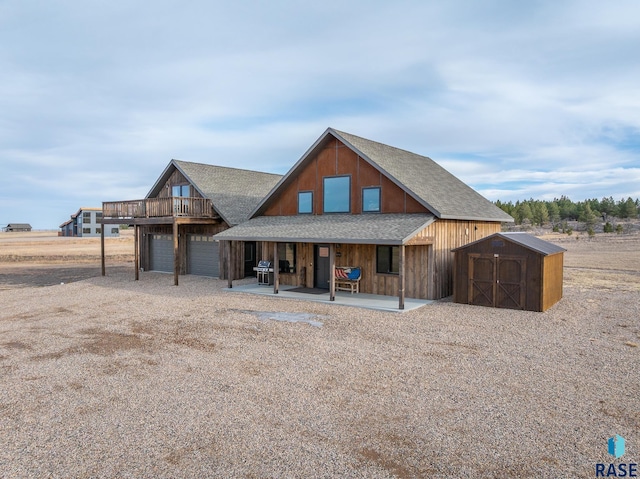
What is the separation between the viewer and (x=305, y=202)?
64.4ft

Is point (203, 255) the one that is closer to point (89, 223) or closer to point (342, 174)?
point (342, 174)

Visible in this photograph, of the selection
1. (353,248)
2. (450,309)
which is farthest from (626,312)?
(353,248)

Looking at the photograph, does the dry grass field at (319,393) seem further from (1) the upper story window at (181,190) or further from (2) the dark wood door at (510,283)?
(1) the upper story window at (181,190)

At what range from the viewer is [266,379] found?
7.98 meters

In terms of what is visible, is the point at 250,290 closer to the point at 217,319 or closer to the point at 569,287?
the point at 217,319

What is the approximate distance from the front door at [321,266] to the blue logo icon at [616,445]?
13.5 m

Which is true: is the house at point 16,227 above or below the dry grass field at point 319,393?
above

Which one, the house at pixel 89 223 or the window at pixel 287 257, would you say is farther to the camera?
the house at pixel 89 223

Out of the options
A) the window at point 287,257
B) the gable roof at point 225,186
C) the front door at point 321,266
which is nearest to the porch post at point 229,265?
the gable roof at point 225,186

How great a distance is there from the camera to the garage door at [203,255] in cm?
2364

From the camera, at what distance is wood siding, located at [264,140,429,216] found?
17016 millimetres

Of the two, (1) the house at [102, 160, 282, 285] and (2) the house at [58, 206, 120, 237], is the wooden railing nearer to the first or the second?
(1) the house at [102, 160, 282, 285]

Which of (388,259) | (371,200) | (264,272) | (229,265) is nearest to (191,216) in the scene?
(229,265)

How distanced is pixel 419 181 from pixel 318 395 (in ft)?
41.9
